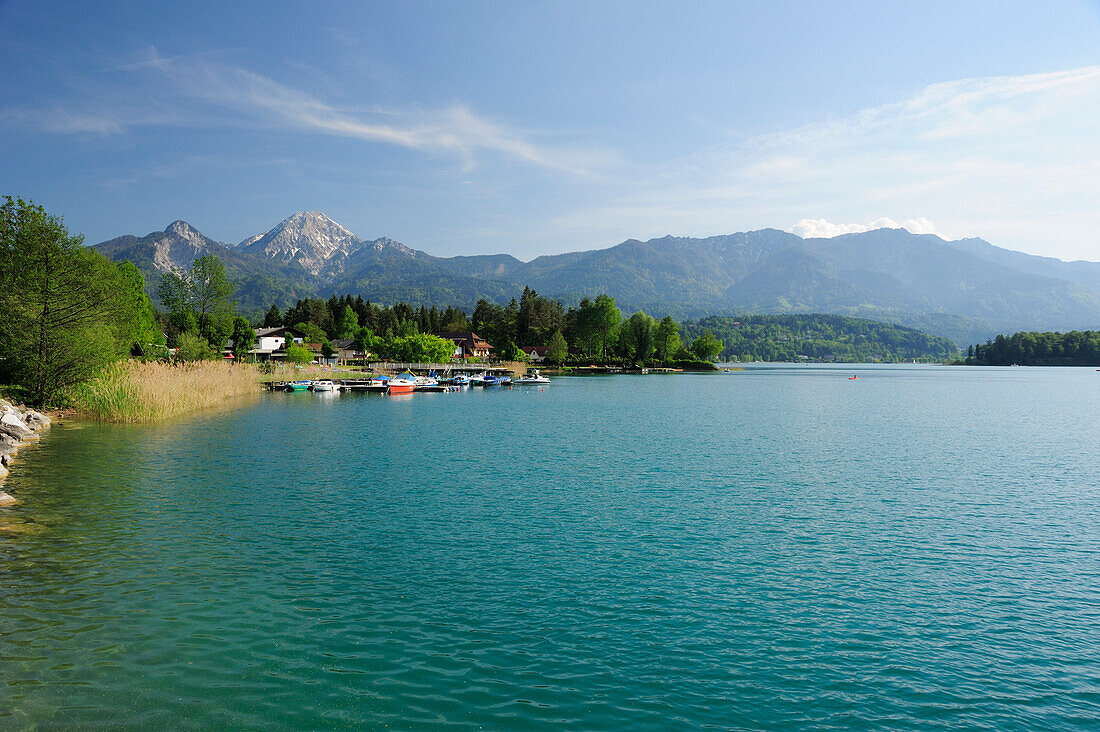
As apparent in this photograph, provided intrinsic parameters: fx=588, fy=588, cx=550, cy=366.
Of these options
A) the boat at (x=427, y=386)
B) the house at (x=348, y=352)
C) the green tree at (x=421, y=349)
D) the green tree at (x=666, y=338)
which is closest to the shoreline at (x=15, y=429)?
the boat at (x=427, y=386)

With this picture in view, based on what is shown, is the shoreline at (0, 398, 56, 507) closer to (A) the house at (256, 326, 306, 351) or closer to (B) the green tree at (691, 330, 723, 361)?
(A) the house at (256, 326, 306, 351)

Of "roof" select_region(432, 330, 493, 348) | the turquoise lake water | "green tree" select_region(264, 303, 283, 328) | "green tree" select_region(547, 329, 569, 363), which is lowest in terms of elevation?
the turquoise lake water

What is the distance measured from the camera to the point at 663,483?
25047mm

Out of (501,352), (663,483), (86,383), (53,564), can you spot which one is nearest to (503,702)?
(53,564)

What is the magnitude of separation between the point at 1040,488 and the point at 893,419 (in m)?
30.1

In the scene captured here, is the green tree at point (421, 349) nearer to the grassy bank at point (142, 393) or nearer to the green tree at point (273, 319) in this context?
the green tree at point (273, 319)

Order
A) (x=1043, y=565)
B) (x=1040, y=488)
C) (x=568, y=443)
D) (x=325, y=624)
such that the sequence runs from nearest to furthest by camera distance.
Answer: (x=325, y=624) < (x=1043, y=565) < (x=1040, y=488) < (x=568, y=443)

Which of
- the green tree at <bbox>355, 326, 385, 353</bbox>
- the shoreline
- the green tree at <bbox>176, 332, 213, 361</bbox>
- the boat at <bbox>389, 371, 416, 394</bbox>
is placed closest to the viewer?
the shoreline

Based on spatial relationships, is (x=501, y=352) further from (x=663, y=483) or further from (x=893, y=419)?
(x=663, y=483)

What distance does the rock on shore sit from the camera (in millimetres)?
24941

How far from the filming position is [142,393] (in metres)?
40.2

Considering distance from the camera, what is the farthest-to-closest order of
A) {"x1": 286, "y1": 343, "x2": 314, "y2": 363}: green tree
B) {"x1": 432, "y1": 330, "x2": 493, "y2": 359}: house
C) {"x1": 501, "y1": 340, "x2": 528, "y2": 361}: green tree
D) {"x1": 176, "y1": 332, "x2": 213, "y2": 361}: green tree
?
{"x1": 432, "y1": 330, "x2": 493, "y2": 359}: house
{"x1": 501, "y1": 340, "x2": 528, "y2": 361}: green tree
{"x1": 286, "y1": 343, "x2": 314, "y2": 363}: green tree
{"x1": 176, "y1": 332, "x2": 213, "y2": 361}: green tree

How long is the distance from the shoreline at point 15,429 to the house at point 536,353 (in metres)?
124

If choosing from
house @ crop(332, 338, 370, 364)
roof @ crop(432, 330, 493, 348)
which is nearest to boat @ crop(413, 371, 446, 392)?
house @ crop(332, 338, 370, 364)
